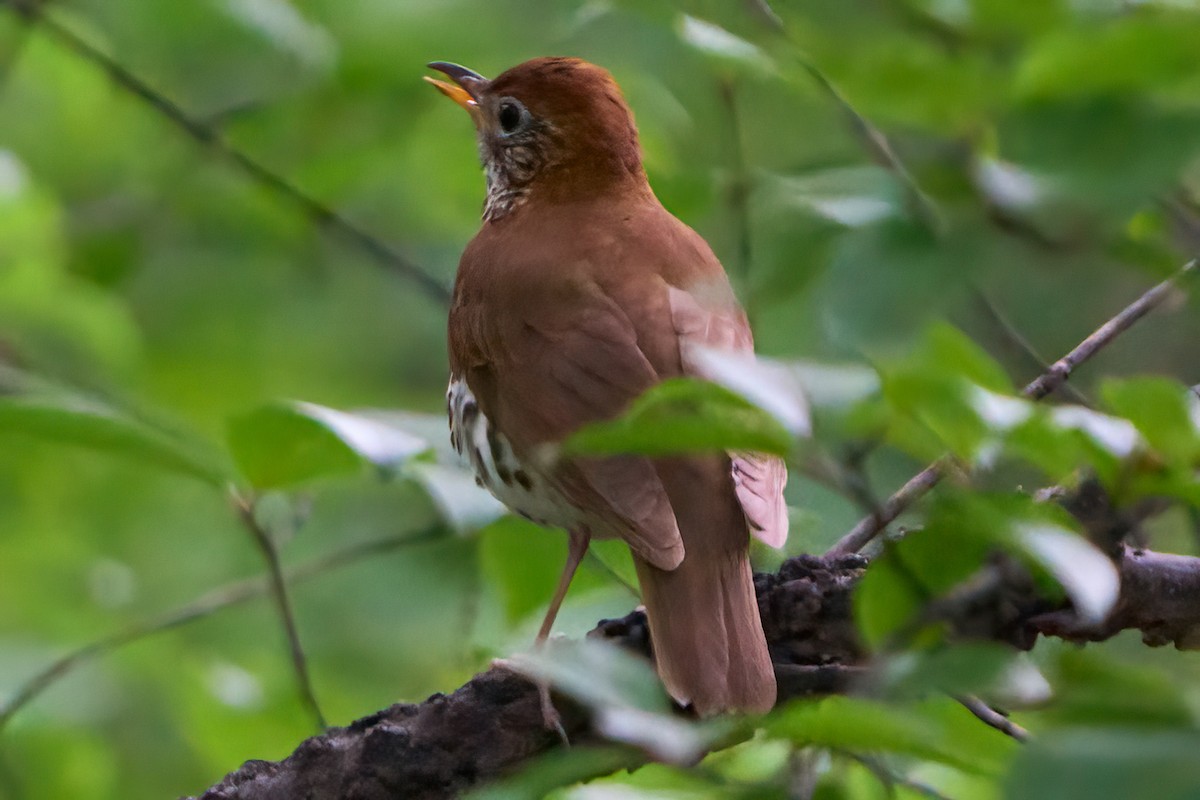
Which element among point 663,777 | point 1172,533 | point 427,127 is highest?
point 427,127

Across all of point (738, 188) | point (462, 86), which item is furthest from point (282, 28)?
point (738, 188)

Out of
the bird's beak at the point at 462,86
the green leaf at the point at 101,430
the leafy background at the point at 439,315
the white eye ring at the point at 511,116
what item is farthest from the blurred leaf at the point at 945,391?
the bird's beak at the point at 462,86

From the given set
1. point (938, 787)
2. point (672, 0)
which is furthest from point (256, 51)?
point (938, 787)

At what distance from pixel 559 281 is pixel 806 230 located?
0.94 metres

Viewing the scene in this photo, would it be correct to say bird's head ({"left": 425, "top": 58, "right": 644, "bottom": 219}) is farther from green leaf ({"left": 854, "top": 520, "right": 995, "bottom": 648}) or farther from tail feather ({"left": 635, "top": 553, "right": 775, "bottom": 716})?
green leaf ({"left": 854, "top": 520, "right": 995, "bottom": 648})

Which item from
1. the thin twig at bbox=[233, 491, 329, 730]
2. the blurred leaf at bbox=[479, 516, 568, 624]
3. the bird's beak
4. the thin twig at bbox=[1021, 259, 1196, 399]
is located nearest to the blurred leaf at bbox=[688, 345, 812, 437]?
the thin twig at bbox=[1021, 259, 1196, 399]

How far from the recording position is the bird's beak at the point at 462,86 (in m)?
3.85

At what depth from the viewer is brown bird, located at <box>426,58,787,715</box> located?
2.36 metres

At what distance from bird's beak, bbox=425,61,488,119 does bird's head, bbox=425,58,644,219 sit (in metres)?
0.07

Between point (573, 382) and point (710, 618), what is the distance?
1.80 ft

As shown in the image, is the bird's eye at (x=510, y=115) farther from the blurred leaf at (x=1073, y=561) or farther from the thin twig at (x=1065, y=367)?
the blurred leaf at (x=1073, y=561)

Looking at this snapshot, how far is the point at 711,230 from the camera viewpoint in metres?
3.79

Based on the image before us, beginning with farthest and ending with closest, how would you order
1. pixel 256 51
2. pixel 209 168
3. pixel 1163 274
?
pixel 209 168
pixel 256 51
pixel 1163 274

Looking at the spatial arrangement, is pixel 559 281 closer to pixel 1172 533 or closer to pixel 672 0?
pixel 672 0
